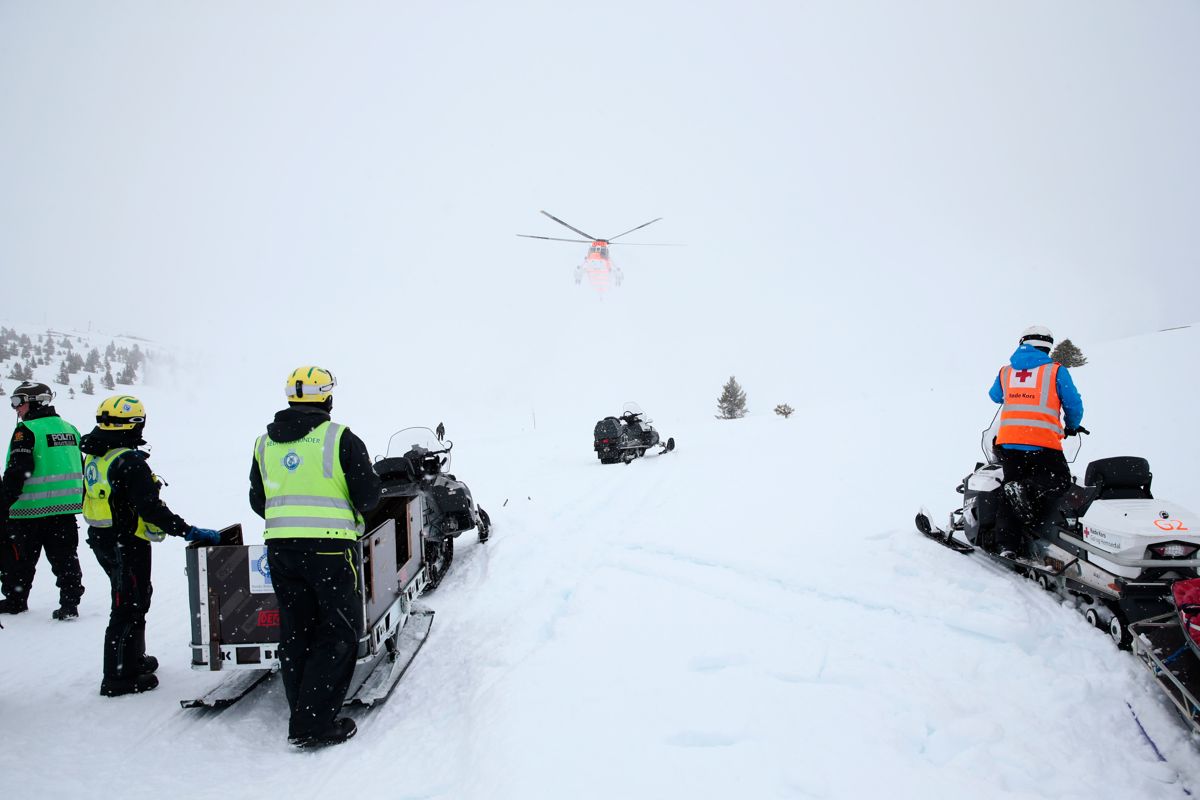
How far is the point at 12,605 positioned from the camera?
4820mm

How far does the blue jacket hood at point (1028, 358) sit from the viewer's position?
4.36 m

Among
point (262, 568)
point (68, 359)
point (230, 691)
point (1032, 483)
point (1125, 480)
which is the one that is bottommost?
point (230, 691)

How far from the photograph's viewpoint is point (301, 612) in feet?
10.1

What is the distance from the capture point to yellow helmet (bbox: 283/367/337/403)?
3150 mm

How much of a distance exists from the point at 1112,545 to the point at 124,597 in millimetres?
6116

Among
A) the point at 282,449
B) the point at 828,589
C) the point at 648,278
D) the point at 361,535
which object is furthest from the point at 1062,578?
the point at 648,278

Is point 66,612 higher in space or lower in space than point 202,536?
lower

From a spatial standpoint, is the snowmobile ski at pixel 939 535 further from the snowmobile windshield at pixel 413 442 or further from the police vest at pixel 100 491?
the police vest at pixel 100 491

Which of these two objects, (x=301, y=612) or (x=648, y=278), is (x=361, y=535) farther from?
(x=648, y=278)

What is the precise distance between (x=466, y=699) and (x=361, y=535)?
3.79 feet

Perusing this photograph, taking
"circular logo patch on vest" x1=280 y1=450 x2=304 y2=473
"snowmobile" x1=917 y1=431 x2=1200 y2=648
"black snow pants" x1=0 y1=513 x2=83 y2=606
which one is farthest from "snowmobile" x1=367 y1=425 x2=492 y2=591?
"snowmobile" x1=917 y1=431 x2=1200 y2=648

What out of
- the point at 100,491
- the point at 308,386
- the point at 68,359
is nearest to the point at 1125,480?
the point at 308,386

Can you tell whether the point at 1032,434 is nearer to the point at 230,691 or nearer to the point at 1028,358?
the point at 1028,358

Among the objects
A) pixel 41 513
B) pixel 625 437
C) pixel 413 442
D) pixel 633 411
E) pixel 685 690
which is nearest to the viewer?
pixel 685 690
